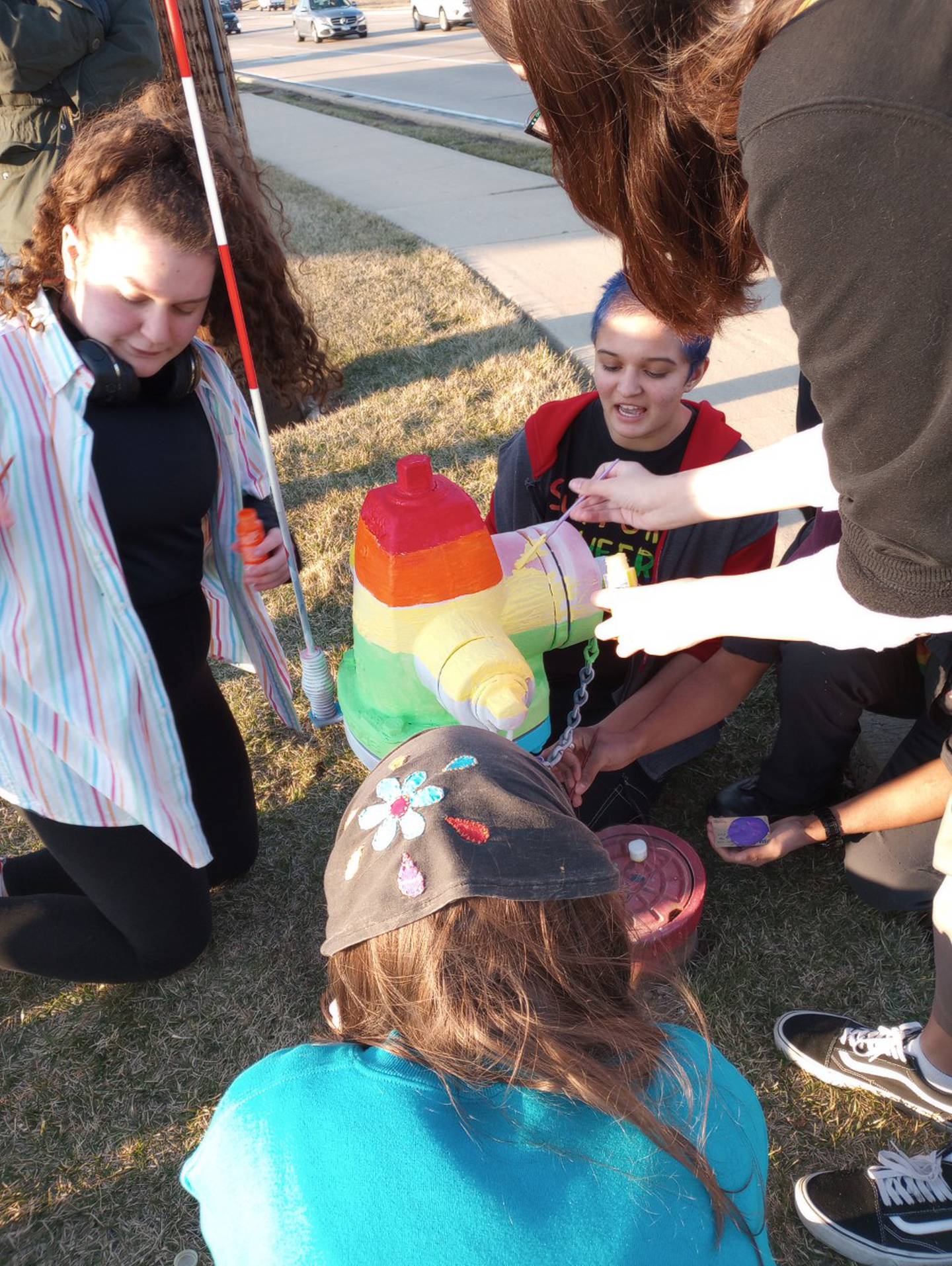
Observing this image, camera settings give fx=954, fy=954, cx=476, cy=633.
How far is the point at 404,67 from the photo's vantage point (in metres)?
16.9

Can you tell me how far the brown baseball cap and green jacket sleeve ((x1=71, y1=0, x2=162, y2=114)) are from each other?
10.2 ft

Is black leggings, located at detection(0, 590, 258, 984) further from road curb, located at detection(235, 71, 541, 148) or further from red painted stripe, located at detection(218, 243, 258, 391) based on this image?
road curb, located at detection(235, 71, 541, 148)

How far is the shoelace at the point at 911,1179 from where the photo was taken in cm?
168

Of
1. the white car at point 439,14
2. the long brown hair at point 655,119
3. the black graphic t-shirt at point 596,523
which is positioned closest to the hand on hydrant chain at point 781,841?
the black graphic t-shirt at point 596,523

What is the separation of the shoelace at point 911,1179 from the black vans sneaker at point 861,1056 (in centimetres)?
11

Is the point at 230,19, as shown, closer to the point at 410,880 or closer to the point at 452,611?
the point at 452,611

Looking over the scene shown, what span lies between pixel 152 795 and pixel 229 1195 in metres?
0.93

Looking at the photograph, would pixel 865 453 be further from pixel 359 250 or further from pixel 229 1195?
pixel 359 250

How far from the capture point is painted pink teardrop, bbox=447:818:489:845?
3.36ft

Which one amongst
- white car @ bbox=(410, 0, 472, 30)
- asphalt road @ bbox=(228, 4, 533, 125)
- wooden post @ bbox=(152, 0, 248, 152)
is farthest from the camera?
white car @ bbox=(410, 0, 472, 30)

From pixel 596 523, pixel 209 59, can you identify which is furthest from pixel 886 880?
pixel 209 59

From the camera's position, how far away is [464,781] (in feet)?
3.53

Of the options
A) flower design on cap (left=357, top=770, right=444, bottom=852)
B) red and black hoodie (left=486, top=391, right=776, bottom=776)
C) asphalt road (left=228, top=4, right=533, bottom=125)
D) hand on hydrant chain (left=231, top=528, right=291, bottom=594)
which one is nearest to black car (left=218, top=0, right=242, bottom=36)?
asphalt road (left=228, top=4, right=533, bottom=125)

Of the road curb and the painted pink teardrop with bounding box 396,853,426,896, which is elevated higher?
the painted pink teardrop with bounding box 396,853,426,896
